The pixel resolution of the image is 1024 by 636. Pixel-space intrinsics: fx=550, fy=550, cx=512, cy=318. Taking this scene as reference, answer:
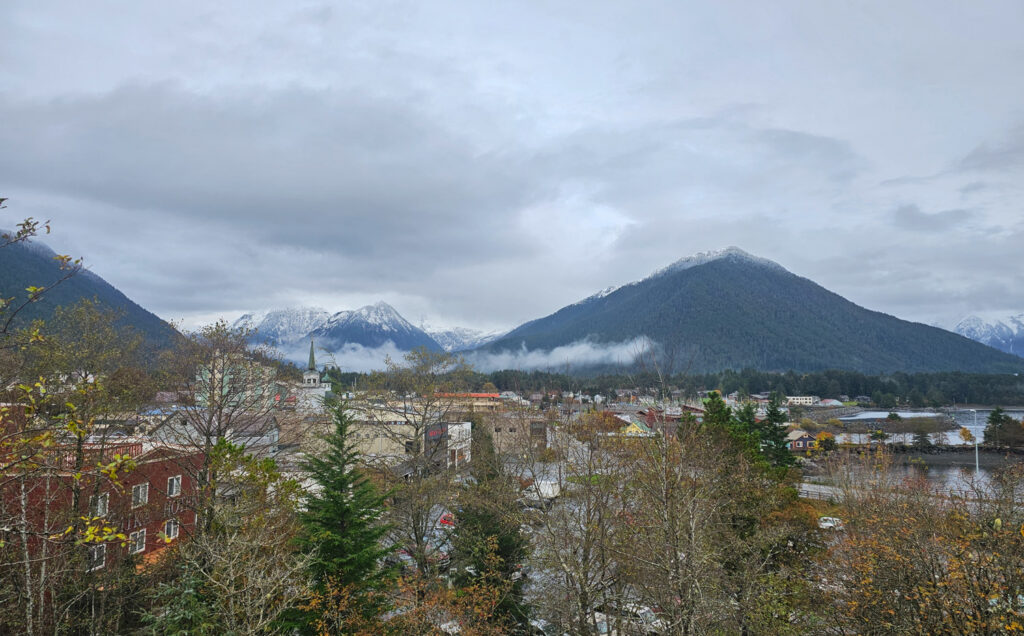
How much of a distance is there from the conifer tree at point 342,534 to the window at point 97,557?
615 cm

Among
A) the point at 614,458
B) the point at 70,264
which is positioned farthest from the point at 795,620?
the point at 70,264

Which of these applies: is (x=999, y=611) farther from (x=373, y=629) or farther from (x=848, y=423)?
(x=848, y=423)

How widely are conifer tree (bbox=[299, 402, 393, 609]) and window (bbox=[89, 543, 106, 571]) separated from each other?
6153mm

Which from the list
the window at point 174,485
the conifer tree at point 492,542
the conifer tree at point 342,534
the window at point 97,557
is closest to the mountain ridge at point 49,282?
the window at point 174,485

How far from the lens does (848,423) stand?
112 m

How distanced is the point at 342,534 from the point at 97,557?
30.8 ft

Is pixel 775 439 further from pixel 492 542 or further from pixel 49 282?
pixel 49 282

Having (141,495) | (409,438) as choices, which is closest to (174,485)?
(141,495)

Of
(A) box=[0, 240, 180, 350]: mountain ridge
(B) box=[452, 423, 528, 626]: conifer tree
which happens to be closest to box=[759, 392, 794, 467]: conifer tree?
(B) box=[452, 423, 528, 626]: conifer tree

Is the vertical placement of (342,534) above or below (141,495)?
above

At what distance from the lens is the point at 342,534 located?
554 inches

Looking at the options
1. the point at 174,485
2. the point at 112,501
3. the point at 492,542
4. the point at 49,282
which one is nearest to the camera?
the point at 112,501

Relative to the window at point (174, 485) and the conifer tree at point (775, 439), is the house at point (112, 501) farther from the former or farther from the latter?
the conifer tree at point (775, 439)

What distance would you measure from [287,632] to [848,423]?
12342 centimetres
